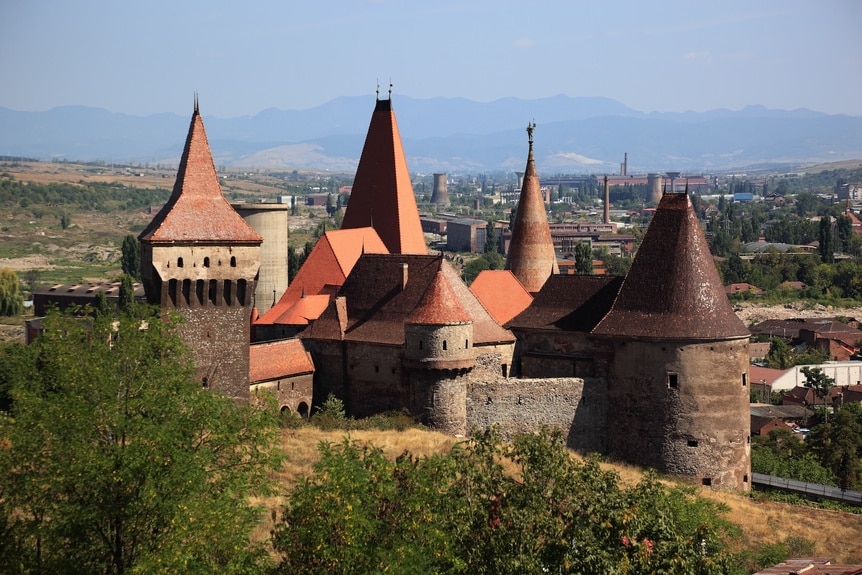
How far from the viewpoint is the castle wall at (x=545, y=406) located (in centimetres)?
4669

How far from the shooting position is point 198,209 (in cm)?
4272

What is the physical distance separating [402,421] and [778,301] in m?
95.4

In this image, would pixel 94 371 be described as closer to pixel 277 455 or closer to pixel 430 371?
pixel 277 455

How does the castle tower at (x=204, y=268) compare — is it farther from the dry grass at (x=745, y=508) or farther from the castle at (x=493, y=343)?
the dry grass at (x=745, y=508)

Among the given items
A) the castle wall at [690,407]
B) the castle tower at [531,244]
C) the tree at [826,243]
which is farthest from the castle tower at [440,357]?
the tree at [826,243]

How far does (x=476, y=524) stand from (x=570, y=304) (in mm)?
24230

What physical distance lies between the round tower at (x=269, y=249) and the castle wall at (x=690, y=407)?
2371cm

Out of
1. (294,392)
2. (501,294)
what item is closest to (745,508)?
(501,294)

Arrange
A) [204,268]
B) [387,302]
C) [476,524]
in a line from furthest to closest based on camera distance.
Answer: [387,302], [204,268], [476,524]

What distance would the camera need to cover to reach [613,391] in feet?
155

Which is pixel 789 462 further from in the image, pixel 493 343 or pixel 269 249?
pixel 269 249

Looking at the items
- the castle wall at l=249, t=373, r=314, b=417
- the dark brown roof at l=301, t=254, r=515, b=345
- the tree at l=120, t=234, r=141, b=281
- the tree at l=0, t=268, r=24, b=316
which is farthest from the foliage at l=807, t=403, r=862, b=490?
the tree at l=0, t=268, r=24, b=316

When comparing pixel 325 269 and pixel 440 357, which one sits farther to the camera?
pixel 325 269

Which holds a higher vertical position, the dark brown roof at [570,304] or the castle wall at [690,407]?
the dark brown roof at [570,304]
